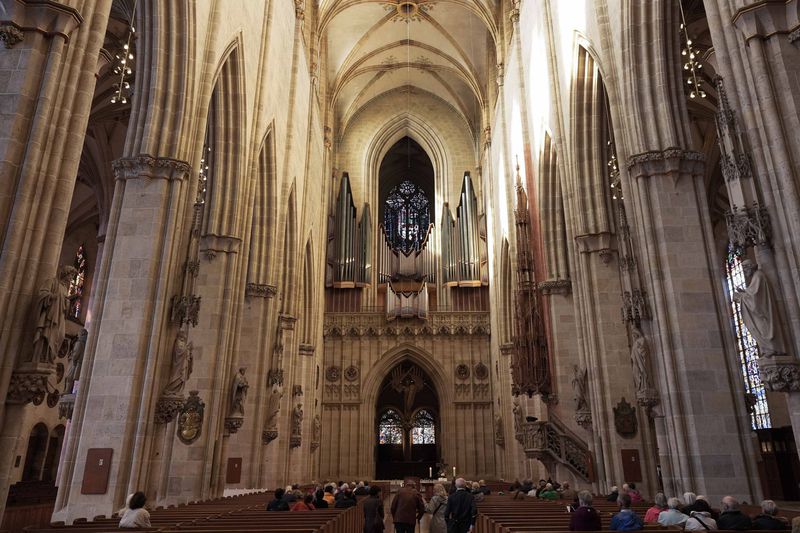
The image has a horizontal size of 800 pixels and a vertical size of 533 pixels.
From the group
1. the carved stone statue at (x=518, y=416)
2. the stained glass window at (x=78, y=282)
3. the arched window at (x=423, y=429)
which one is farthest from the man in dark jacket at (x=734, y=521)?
the arched window at (x=423, y=429)

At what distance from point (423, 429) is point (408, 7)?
66.9 feet

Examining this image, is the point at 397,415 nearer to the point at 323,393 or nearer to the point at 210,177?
the point at 323,393

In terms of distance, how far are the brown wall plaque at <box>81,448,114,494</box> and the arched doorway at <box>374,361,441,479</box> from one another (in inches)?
828

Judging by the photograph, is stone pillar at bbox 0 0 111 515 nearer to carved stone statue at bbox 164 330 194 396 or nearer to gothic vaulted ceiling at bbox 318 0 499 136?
carved stone statue at bbox 164 330 194 396

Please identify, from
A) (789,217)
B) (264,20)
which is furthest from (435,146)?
(789,217)

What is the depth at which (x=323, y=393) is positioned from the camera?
26531mm

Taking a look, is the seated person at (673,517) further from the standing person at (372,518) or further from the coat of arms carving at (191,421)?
the coat of arms carving at (191,421)

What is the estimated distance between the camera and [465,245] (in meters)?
28.5

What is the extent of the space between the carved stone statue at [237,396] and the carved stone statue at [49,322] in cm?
762

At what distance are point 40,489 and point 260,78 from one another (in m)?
12.7

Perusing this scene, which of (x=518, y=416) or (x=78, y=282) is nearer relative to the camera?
(x=518, y=416)

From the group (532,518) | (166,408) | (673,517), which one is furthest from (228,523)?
(673,517)

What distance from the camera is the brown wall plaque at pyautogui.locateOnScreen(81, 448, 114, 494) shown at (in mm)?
8414

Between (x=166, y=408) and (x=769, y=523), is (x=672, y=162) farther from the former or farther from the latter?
(x=166, y=408)
